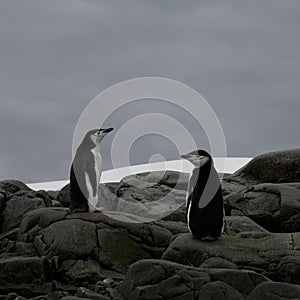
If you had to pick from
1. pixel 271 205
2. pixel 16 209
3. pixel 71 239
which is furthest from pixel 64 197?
pixel 71 239

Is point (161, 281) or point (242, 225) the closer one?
point (161, 281)

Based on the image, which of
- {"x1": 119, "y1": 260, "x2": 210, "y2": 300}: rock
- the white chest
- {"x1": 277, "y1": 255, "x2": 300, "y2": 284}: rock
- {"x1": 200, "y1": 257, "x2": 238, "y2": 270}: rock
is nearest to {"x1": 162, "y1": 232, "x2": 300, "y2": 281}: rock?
{"x1": 277, "y1": 255, "x2": 300, "y2": 284}: rock

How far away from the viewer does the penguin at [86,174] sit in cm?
1063

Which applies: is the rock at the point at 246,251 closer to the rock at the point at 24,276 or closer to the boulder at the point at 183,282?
the boulder at the point at 183,282

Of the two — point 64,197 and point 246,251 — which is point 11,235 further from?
point 246,251

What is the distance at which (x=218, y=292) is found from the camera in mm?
6934

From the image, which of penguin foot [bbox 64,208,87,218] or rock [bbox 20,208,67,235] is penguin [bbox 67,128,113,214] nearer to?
penguin foot [bbox 64,208,87,218]

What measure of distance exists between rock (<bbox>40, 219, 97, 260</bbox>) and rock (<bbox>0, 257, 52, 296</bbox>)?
378 mm

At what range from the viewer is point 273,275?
8086 mm

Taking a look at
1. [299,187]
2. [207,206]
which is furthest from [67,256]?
[299,187]

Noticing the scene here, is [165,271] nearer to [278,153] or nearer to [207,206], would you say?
[207,206]

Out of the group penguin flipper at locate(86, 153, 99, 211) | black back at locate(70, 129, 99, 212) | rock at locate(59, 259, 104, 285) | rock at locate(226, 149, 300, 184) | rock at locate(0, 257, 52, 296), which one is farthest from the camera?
rock at locate(226, 149, 300, 184)

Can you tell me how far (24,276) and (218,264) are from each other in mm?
2597

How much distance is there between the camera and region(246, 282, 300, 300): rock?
6.71 m
